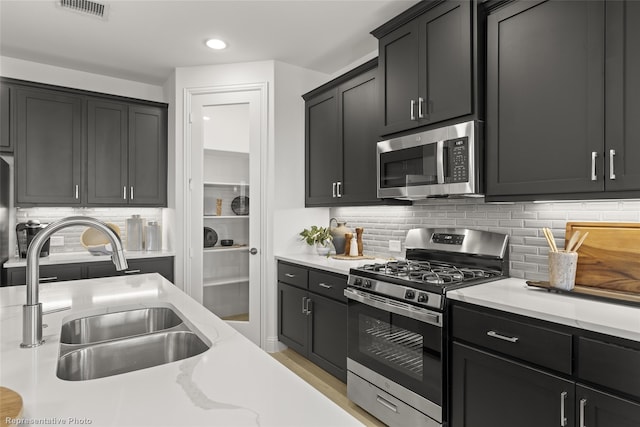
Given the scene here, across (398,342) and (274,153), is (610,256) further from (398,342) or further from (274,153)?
(274,153)

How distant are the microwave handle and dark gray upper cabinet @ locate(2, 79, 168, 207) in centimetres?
290

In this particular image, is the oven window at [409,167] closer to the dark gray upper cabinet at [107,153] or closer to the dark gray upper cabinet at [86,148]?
the dark gray upper cabinet at [86,148]

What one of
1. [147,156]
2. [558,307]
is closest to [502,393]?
[558,307]

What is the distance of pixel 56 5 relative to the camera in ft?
8.64

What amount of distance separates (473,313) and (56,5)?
3.30m

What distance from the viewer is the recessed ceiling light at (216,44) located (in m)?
3.20

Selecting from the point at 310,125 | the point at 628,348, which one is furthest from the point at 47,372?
the point at 310,125

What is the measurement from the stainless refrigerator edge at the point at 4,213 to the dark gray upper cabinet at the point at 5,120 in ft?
0.53

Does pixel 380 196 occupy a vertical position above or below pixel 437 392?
above

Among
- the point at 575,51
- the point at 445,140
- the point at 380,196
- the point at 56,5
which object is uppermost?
the point at 56,5

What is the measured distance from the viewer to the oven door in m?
1.96

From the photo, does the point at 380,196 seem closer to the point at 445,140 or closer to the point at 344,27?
the point at 445,140

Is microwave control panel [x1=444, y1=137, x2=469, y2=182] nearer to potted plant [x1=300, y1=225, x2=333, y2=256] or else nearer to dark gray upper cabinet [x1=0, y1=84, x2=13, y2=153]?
potted plant [x1=300, y1=225, x2=333, y2=256]

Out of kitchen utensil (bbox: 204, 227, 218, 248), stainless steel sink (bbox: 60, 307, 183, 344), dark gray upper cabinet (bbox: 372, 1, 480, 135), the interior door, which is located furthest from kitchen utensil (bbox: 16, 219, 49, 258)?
dark gray upper cabinet (bbox: 372, 1, 480, 135)
